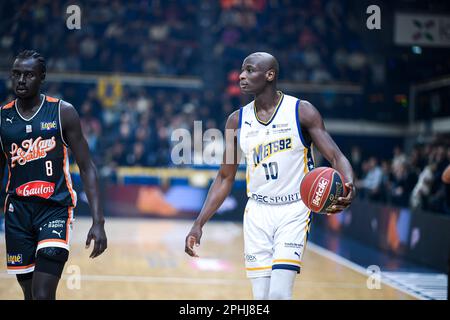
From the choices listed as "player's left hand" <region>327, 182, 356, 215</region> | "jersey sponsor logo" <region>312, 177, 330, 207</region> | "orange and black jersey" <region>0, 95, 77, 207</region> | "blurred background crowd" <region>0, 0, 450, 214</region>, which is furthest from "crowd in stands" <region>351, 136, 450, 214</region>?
"orange and black jersey" <region>0, 95, 77, 207</region>

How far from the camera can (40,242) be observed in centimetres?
466

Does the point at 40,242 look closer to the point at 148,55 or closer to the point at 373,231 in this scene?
the point at 373,231

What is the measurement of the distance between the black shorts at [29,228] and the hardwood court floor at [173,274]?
301 cm

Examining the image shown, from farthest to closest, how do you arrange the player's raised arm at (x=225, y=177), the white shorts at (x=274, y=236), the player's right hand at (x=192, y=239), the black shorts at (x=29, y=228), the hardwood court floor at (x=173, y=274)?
the hardwood court floor at (x=173, y=274) → the player's raised arm at (x=225, y=177) → the player's right hand at (x=192, y=239) → the white shorts at (x=274, y=236) → the black shorts at (x=29, y=228)

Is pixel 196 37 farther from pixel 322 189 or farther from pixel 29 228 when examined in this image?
pixel 322 189

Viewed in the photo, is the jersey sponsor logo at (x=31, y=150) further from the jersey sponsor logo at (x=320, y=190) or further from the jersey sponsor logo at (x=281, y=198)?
the jersey sponsor logo at (x=320, y=190)

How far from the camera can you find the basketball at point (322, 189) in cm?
462

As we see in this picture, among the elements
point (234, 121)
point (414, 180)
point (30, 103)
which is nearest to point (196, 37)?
point (414, 180)

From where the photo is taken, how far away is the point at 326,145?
4941 millimetres

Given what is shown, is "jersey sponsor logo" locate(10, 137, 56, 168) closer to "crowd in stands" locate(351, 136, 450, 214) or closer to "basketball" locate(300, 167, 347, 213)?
"basketball" locate(300, 167, 347, 213)

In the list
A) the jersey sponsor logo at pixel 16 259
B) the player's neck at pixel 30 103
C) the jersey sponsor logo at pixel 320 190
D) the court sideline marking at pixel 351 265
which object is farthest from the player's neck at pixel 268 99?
the court sideline marking at pixel 351 265

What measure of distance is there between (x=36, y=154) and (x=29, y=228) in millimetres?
512

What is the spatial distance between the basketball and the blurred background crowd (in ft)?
36.4
